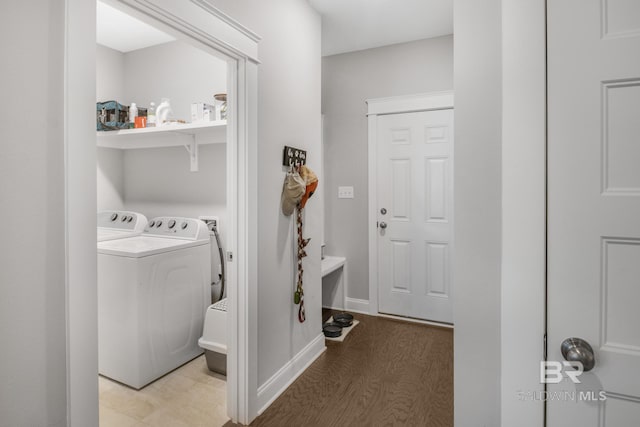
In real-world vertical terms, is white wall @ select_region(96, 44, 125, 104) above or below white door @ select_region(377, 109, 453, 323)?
above

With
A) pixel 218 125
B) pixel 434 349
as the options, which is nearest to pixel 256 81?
pixel 218 125

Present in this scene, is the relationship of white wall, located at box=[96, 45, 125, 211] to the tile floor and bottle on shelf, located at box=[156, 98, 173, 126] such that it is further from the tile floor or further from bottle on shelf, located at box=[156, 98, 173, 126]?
the tile floor

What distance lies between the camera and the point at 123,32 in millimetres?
2924

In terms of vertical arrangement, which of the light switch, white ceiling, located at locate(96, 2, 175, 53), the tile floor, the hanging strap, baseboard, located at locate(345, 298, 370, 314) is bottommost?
the tile floor

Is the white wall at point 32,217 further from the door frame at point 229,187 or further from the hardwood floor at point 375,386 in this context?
the hardwood floor at point 375,386

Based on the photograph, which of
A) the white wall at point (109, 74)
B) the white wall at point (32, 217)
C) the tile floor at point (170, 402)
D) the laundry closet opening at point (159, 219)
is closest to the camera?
the white wall at point (32, 217)

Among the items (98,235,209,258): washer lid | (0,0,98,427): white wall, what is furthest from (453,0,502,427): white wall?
(98,235,209,258): washer lid

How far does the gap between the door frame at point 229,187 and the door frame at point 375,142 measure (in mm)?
1775

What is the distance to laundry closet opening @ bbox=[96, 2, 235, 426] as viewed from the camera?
2133mm

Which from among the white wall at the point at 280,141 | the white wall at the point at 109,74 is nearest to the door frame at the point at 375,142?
the white wall at the point at 280,141

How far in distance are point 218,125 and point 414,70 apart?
1965mm

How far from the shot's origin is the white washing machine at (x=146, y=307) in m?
2.14

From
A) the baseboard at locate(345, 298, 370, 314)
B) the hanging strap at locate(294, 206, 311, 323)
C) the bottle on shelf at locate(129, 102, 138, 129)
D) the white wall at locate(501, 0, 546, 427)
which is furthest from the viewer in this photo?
the baseboard at locate(345, 298, 370, 314)

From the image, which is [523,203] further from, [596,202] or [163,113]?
[163,113]
